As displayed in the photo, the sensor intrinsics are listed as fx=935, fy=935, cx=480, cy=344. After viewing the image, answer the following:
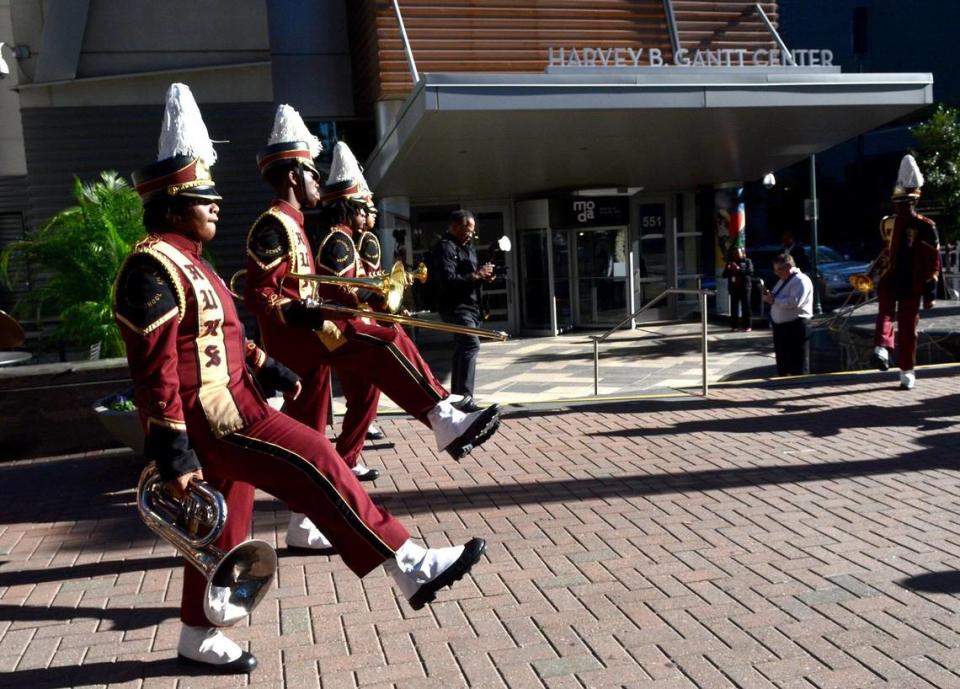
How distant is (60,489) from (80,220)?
3248 millimetres

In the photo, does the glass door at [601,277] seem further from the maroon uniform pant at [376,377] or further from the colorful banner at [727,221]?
the maroon uniform pant at [376,377]

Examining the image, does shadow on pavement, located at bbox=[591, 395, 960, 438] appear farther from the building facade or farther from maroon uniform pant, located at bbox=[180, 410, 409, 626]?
the building facade

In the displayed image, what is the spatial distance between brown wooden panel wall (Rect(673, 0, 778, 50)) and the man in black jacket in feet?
35.7

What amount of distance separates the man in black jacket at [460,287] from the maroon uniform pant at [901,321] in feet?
12.8

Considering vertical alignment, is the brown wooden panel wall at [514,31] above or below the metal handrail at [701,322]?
above

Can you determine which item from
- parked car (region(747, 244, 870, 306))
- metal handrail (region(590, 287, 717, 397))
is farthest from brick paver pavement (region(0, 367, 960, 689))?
parked car (region(747, 244, 870, 306))

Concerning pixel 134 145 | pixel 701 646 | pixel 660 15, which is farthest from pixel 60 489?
pixel 660 15

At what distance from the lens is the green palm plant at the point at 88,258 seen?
27.2ft

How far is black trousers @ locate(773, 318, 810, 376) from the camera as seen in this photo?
10836 mm

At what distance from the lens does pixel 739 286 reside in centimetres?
1716

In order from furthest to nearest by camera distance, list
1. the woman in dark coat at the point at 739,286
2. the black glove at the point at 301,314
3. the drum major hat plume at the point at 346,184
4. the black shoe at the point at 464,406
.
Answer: the woman in dark coat at the point at 739,286, the drum major hat plume at the point at 346,184, the black shoe at the point at 464,406, the black glove at the point at 301,314

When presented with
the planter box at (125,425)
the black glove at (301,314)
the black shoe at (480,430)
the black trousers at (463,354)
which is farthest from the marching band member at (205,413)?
the black trousers at (463,354)

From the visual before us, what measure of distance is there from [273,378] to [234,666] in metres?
1.16

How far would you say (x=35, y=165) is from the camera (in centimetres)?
1560
